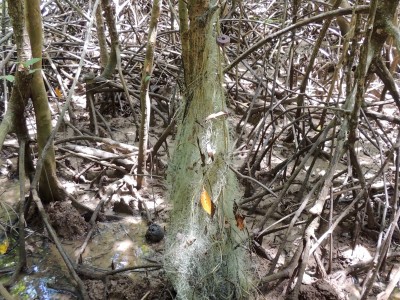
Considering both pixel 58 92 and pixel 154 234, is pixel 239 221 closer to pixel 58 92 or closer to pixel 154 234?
pixel 154 234

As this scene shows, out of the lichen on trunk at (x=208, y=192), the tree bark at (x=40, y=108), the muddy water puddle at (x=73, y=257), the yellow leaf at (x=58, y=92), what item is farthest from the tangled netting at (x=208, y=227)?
the yellow leaf at (x=58, y=92)

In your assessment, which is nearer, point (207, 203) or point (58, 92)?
point (207, 203)

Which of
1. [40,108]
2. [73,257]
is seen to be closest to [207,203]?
[73,257]

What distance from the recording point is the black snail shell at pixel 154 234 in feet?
7.77

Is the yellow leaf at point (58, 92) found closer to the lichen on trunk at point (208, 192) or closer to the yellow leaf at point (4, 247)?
the yellow leaf at point (4, 247)

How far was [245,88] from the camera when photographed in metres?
4.00

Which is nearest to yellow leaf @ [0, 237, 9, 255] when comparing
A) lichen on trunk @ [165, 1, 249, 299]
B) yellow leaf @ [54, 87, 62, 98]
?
lichen on trunk @ [165, 1, 249, 299]

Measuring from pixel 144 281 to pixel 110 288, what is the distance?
15cm

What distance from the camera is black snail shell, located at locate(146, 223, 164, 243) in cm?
237

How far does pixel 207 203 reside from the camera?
5.52ft

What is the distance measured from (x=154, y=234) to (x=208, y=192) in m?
0.73

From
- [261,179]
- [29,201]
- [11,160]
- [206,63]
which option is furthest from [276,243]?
[11,160]

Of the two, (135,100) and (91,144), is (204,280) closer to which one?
(91,144)

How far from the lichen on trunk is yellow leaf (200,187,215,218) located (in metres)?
0.03
